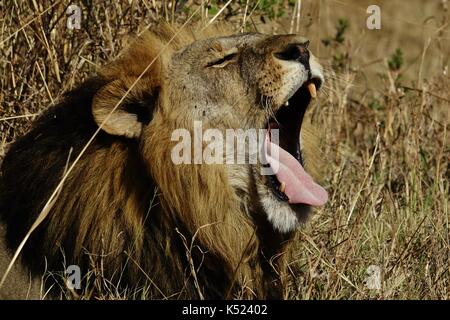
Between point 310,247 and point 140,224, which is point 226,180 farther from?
point 310,247

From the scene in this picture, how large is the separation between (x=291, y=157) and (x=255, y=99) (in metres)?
0.33

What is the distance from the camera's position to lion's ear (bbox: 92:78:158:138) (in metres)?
4.86

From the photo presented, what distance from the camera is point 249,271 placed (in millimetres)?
4910

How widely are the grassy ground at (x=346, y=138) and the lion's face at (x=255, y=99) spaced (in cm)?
34

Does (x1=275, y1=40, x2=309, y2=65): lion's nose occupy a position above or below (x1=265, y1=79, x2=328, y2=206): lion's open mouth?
above

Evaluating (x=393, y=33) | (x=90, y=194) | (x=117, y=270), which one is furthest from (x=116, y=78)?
(x=393, y=33)
